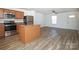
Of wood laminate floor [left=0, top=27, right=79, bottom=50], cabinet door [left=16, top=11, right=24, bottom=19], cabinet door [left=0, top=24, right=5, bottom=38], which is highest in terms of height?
cabinet door [left=16, top=11, right=24, bottom=19]

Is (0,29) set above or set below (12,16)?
below

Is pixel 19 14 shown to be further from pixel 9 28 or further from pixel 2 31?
pixel 2 31

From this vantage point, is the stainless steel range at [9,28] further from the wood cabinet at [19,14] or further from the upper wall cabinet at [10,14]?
the wood cabinet at [19,14]

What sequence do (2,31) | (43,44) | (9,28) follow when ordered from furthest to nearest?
(9,28)
(2,31)
(43,44)

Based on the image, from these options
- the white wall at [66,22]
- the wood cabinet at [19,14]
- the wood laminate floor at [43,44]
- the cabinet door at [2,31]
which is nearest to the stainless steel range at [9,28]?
the cabinet door at [2,31]

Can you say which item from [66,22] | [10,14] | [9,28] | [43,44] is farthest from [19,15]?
[66,22]

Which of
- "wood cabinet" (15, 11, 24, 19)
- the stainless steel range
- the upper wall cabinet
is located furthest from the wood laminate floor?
"wood cabinet" (15, 11, 24, 19)

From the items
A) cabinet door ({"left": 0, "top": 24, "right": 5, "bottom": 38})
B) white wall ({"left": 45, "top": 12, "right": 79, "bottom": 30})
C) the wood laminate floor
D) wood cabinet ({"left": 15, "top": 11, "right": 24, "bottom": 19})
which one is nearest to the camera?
the wood laminate floor

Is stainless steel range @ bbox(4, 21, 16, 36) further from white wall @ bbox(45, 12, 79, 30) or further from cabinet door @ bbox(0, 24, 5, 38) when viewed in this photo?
white wall @ bbox(45, 12, 79, 30)

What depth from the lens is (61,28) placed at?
11.2 meters

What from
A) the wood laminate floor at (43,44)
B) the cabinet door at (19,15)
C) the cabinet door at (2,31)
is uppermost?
the cabinet door at (19,15)
